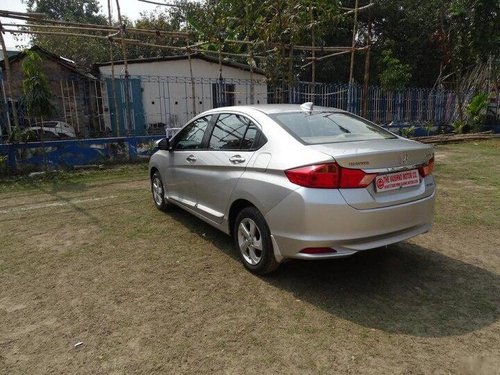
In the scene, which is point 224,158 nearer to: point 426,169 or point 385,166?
point 385,166

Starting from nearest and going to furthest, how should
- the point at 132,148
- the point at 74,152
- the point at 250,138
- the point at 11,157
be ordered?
the point at 250,138 → the point at 11,157 → the point at 74,152 → the point at 132,148

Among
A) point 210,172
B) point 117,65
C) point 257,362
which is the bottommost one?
point 257,362

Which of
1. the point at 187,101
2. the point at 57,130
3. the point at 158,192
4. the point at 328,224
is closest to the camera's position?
the point at 328,224

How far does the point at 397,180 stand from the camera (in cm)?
320

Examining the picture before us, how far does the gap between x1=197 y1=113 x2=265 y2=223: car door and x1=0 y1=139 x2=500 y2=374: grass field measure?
0.54 metres

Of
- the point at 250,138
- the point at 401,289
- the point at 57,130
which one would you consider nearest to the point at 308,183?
the point at 250,138

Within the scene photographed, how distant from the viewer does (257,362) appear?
8.06 feet

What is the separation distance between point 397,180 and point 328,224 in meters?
0.73

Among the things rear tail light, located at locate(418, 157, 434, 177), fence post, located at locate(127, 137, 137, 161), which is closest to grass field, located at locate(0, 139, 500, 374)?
rear tail light, located at locate(418, 157, 434, 177)

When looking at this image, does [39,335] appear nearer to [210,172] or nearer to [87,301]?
[87,301]

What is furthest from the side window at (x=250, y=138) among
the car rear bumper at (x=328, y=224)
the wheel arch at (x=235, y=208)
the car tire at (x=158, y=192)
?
the car tire at (x=158, y=192)

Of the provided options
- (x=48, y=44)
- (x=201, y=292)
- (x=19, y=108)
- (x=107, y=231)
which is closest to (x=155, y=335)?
(x=201, y=292)

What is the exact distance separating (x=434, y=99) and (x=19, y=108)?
16.0m

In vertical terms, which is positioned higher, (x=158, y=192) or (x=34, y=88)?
(x=34, y=88)
